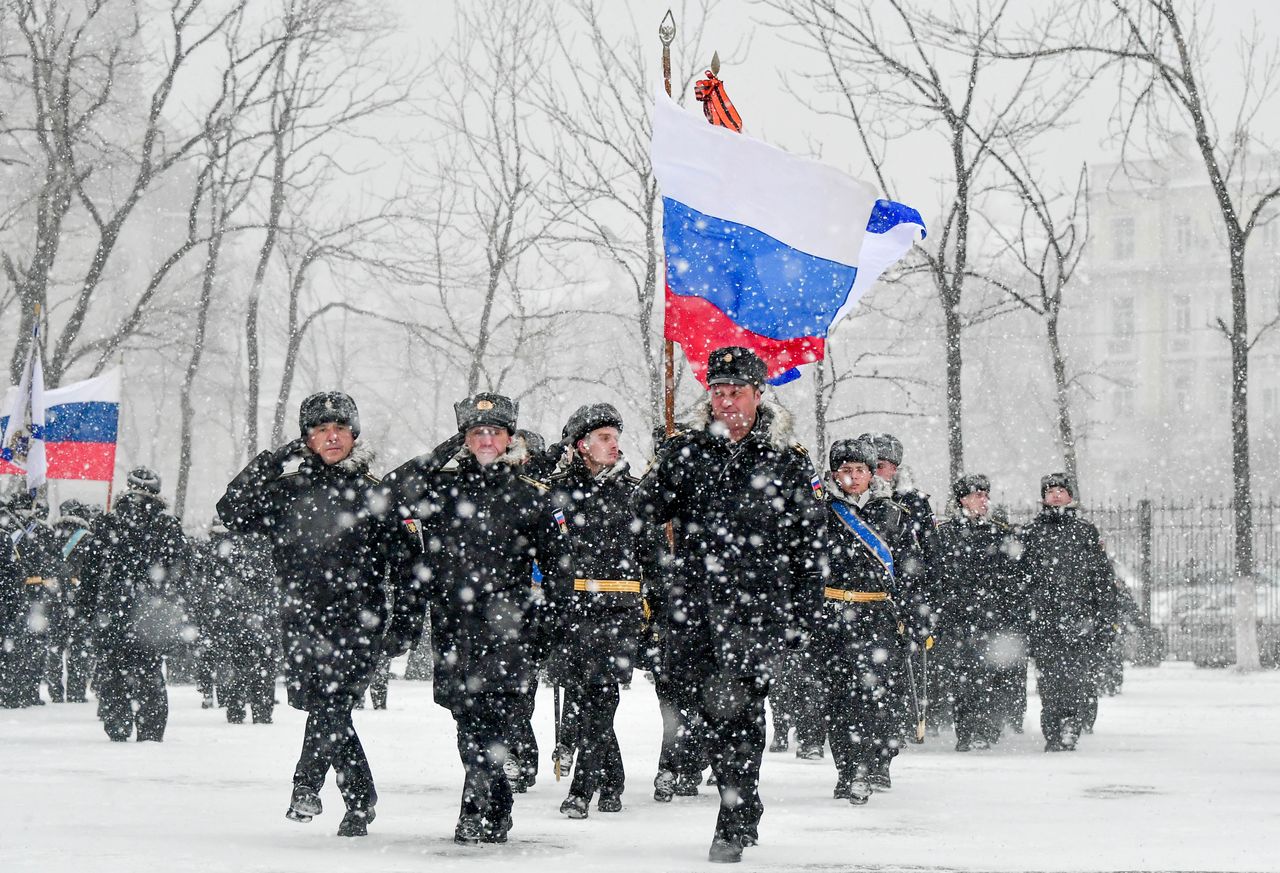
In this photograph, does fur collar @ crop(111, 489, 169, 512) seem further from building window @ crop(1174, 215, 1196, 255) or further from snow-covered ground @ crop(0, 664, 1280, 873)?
building window @ crop(1174, 215, 1196, 255)

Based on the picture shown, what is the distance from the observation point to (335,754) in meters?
7.69

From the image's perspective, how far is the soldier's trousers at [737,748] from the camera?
7.16m

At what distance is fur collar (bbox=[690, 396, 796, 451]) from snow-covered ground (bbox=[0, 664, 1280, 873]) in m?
1.77

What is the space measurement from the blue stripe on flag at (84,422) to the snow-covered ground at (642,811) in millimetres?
4818

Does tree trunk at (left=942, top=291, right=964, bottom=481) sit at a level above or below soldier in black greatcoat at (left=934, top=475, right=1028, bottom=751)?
above

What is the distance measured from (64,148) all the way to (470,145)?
251 inches

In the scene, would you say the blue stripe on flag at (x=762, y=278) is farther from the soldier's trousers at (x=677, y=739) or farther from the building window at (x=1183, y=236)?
the building window at (x=1183, y=236)

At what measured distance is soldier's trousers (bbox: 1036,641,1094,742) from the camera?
13.0 m

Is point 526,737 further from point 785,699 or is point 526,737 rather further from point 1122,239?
point 1122,239

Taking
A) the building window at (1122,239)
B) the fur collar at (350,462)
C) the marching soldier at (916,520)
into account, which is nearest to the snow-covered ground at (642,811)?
the marching soldier at (916,520)

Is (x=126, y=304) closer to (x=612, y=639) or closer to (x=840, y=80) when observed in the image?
(x=840, y=80)

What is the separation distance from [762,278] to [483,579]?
251 cm

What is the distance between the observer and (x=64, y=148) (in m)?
23.6

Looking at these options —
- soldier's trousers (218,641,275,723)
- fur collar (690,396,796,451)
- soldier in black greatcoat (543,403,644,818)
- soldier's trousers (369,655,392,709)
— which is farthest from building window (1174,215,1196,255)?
fur collar (690,396,796,451)
